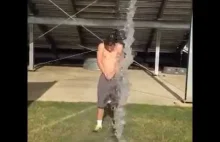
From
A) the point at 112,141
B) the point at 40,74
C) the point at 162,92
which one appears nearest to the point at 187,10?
the point at 162,92

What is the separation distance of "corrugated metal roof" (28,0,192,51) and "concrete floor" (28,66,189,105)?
130 cm

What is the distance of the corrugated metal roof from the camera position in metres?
11.5

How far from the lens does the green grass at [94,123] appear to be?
5.42 metres

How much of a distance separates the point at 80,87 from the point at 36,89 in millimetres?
1294

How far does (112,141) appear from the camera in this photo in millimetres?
5254

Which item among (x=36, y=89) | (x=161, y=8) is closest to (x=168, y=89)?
(x=161, y=8)

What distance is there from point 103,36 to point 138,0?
3.10m

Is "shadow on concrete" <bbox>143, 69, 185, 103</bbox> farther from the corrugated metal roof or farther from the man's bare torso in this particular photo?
the man's bare torso

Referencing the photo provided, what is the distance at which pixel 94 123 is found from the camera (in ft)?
20.6

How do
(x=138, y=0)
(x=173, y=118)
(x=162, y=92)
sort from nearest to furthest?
(x=173, y=118)
(x=162, y=92)
(x=138, y=0)

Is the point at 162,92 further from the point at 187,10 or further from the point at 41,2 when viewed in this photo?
the point at 41,2

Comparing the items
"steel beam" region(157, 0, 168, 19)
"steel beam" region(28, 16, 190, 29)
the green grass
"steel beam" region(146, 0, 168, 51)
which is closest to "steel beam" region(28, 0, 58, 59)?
"steel beam" region(28, 16, 190, 29)

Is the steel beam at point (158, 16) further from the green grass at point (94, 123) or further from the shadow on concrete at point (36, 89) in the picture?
the green grass at point (94, 123)

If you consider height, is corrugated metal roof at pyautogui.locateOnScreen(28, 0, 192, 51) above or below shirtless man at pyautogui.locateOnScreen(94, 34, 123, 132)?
above
